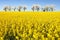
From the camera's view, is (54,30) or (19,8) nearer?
(54,30)

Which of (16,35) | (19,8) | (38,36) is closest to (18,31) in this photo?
(16,35)

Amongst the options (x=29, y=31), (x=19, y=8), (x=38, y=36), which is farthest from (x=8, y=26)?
(x=19, y=8)

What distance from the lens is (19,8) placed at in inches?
2938

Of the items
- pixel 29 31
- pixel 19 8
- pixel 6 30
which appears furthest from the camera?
pixel 19 8

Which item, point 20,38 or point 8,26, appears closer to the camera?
point 20,38

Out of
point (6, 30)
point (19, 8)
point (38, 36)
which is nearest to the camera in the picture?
point (38, 36)

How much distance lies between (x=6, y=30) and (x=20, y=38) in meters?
0.91

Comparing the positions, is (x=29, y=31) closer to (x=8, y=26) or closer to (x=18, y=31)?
(x=18, y=31)

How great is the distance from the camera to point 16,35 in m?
5.51

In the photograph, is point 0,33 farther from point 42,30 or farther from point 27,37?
point 42,30

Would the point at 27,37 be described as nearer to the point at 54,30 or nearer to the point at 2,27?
the point at 54,30

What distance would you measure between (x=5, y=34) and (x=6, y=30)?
0.28 meters

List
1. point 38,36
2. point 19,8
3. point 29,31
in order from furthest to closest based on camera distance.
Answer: point 19,8 → point 29,31 → point 38,36

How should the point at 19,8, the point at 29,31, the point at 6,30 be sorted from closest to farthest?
the point at 29,31, the point at 6,30, the point at 19,8
